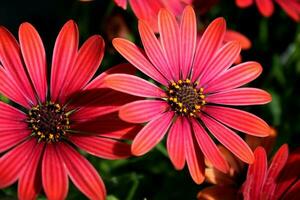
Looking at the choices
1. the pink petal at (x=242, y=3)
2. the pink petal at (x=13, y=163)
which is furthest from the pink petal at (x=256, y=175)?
the pink petal at (x=242, y=3)

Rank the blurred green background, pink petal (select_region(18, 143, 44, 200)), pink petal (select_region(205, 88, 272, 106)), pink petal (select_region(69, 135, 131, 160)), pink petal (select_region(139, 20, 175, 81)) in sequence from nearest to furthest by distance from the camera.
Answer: pink petal (select_region(18, 143, 44, 200)) < pink petal (select_region(69, 135, 131, 160)) < pink petal (select_region(139, 20, 175, 81)) < pink petal (select_region(205, 88, 272, 106)) < the blurred green background

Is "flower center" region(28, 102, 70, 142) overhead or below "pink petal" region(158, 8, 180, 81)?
below

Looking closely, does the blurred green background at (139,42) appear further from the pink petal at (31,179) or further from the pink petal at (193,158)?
the pink petal at (31,179)

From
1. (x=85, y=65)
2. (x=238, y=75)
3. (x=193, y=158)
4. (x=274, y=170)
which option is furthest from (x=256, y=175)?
(x=85, y=65)

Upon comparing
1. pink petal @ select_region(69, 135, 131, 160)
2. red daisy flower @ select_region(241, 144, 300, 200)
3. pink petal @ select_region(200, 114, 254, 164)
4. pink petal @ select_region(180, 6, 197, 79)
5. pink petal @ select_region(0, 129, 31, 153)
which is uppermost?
pink petal @ select_region(180, 6, 197, 79)

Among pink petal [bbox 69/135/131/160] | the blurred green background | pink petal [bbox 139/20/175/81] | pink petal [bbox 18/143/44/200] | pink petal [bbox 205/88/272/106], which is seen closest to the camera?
pink petal [bbox 18/143/44/200]

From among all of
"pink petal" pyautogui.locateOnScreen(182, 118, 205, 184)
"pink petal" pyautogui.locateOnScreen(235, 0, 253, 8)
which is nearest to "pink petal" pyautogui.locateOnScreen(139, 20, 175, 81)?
"pink petal" pyautogui.locateOnScreen(182, 118, 205, 184)

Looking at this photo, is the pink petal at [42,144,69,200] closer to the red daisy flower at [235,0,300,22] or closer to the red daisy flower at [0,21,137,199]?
the red daisy flower at [0,21,137,199]
